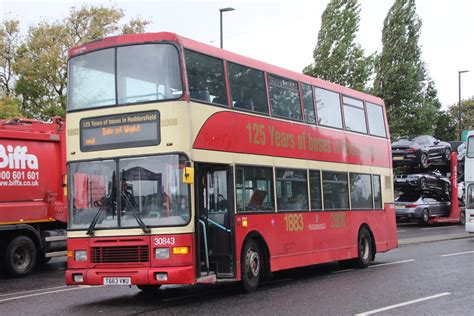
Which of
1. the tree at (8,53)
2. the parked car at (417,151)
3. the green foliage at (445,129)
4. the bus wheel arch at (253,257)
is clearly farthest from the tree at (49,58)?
the green foliage at (445,129)

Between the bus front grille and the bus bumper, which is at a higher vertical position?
the bus front grille

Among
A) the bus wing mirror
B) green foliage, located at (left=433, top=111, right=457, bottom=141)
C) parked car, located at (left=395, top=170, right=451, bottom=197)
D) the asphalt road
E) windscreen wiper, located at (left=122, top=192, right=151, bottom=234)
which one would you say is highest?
green foliage, located at (left=433, top=111, right=457, bottom=141)

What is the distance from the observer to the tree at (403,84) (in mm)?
41562

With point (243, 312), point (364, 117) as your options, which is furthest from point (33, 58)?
point (243, 312)

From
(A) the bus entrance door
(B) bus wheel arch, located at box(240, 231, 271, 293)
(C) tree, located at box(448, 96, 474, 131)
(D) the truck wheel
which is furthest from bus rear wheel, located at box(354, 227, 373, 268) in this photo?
(C) tree, located at box(448, 96, 474, 131)

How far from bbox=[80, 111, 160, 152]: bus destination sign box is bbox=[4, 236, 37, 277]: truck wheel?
5.70 m

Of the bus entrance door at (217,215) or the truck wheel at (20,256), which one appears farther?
the truck wheel at (20,256)

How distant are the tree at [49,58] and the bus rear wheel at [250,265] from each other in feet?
81.9

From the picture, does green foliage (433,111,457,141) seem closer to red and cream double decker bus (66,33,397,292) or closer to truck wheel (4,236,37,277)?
truck wheel (4,236,37,277)

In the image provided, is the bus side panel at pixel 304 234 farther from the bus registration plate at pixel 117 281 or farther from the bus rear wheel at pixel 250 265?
the bus registration plate at pixel 117 281

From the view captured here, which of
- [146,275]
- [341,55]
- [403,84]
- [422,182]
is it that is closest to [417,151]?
[422,182]

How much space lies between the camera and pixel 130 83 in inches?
415

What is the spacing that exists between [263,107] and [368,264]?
570cm

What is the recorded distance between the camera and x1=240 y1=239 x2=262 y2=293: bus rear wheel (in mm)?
11289
